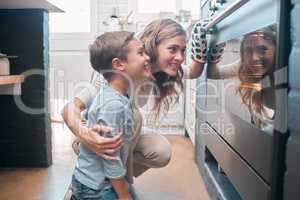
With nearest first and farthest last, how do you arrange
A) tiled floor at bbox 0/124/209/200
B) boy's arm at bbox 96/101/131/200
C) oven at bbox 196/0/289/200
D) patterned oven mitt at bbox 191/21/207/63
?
oven at bbox 196/0/289/200 < boy's arm at bbox 96/101/131/200 < patterned oven mitt at bbox 191/21/207/63 < tiled floor at bbox 0/124/209/200

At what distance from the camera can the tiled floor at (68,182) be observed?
1401 mm

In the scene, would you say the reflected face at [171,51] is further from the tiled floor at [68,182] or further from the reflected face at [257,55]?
the tiled floor at [68,182]

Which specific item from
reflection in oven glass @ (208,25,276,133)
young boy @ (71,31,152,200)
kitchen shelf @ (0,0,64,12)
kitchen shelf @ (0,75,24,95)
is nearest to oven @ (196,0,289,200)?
reflection in oven glass @ (208,25,276,133)

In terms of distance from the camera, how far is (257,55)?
78cm

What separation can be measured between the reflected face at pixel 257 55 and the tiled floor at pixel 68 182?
72 cm

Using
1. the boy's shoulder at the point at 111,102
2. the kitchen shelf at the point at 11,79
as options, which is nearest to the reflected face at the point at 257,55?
the boy's shoulder at the point at 111,102

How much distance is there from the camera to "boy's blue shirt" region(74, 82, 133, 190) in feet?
3.04

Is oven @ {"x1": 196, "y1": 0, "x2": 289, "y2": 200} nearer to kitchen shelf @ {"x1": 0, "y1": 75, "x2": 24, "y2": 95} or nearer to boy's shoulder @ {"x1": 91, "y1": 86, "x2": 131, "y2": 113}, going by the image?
boy's shoulder @ {"x1": 91, "y1": 86, "x2": 131, "y2": 113}

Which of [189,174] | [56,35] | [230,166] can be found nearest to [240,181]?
[230,166]

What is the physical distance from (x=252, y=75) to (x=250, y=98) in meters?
0.06

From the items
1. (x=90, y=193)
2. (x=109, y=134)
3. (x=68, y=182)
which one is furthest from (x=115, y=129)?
(x=68, y=182)

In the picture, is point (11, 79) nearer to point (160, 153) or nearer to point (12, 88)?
point (12, 88)

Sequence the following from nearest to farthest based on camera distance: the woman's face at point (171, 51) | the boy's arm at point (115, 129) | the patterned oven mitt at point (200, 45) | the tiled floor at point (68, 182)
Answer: the boy's arm at point (115, 129) → the woman's face at point (171, 51) → the patterned oven mitt at point (200, 45) → the tiled floor at point (68, 182)

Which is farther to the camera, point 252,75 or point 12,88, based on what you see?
point 12,88
